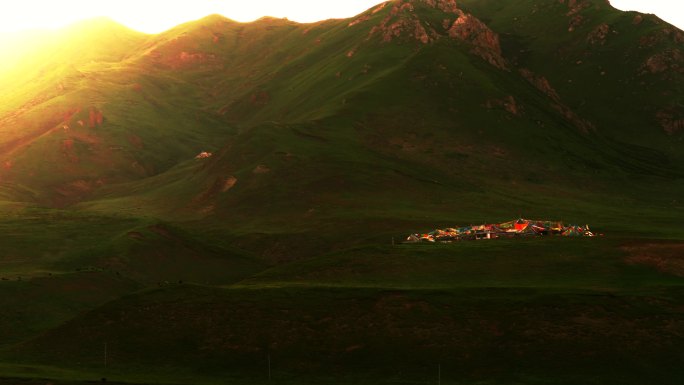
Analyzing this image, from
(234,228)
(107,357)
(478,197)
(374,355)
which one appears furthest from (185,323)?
(478,197)

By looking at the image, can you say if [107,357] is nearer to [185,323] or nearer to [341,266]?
[185,323]

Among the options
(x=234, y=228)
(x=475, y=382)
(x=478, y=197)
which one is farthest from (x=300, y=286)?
(x=478, y=197)

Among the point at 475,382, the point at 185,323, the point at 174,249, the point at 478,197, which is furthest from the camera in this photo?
the point at 478,197

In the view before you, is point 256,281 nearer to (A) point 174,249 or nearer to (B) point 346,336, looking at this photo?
(B) point 346,336

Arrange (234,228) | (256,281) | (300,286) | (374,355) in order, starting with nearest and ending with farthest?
(374,355)
(300,286)
(256,281)
(234,228)

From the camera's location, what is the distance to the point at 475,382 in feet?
229

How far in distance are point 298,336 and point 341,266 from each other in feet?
109

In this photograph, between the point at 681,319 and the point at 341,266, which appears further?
the point at 341,266

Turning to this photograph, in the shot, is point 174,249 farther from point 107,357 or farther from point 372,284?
point 107,357

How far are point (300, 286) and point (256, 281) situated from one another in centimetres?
1642

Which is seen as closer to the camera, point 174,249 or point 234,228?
point 174,249

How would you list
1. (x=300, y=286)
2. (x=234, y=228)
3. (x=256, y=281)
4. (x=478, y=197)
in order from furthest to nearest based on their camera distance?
(x=478, y=197)
(x=234, y=228)
(x=256, y=281)
(x=300, y=286)

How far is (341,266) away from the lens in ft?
378

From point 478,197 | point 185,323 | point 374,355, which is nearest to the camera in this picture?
point 374,355
